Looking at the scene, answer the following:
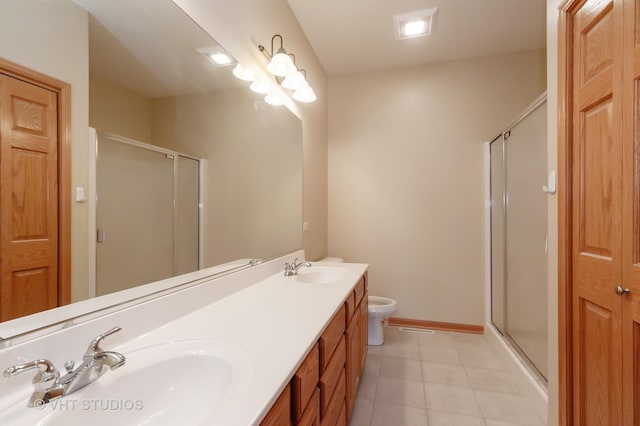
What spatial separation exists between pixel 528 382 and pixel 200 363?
2184 millimetres

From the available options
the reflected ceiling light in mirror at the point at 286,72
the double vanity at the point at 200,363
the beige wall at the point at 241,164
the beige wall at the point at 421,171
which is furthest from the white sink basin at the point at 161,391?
the beige wall at the point at 421,171

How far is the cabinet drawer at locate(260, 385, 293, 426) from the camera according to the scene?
63 cm

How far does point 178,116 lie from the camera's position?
1.15 metres

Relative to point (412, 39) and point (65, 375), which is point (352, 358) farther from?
point (412, 39)

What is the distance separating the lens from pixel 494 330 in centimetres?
256

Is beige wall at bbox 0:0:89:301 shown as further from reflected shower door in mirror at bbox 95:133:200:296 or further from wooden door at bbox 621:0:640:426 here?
wooden door at bbox 621:0:640:426

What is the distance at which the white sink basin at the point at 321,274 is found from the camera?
6.48 feet

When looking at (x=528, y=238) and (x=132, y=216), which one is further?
(x=528, y=238)

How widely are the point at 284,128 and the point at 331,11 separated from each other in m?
1.00

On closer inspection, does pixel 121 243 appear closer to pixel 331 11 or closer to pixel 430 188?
pixel 331 11

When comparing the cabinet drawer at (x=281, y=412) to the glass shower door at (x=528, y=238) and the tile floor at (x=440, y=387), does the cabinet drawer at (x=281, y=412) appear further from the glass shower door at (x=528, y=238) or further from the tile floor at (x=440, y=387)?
the glass shower door at (x=528, y=238)

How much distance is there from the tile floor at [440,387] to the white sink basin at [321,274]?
30.1 inches

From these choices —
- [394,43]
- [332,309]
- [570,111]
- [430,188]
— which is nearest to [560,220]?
[570,111]

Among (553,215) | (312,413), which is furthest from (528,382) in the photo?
(312,413)
